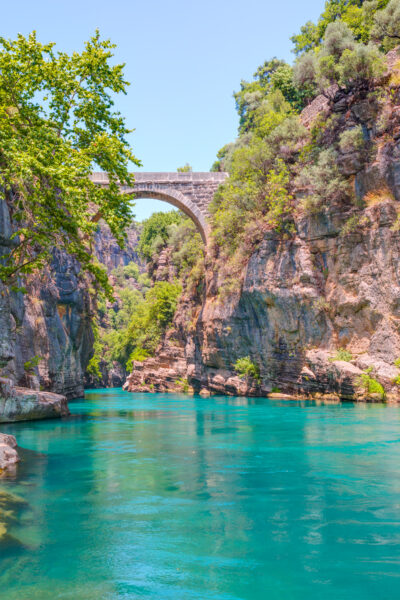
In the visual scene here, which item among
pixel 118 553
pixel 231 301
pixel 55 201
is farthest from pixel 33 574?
pixel 231 301

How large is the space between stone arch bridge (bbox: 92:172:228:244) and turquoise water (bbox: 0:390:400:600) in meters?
25.5

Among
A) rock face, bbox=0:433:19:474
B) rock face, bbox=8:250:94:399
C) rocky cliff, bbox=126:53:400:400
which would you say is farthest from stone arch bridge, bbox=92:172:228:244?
rock face, bbox=0:433:19:474

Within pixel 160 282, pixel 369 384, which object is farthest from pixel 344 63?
pixel 160 282

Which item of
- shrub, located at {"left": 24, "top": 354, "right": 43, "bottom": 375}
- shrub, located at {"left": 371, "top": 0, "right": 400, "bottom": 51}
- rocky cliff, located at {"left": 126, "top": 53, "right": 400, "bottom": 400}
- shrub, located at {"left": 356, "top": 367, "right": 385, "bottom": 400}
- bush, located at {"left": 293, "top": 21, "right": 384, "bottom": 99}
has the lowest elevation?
shrub, located at {"left": 356, "top": 367, "right": 385, "bottom": 400}

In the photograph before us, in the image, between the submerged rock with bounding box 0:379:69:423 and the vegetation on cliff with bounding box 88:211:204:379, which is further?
the vegetation on cliff with bounding box 88:211:204:379

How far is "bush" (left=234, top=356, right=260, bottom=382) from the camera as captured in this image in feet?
83.3

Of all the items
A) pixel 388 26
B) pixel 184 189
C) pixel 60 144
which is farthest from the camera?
pixel 184 189

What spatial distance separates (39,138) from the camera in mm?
12203

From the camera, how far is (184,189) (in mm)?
34375

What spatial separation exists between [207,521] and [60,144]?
10.1m

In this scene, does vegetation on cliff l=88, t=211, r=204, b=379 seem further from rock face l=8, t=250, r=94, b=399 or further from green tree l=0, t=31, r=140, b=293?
green tree l=0, t=31, r=140, b=293

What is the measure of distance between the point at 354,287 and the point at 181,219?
33.8 m

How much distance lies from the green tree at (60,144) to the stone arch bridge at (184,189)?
784 inches

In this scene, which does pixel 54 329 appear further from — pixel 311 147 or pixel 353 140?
pixel 353 140
